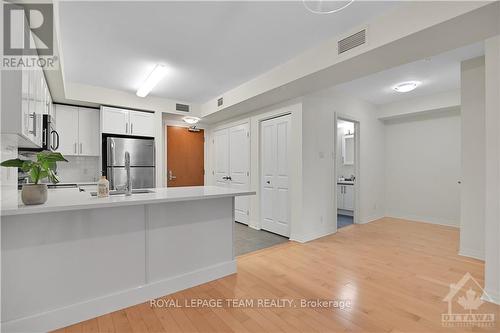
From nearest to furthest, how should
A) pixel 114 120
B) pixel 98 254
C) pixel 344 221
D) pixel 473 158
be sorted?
pixel 98 254
pixel 473 158
pixel 114 120
pixel 344 221

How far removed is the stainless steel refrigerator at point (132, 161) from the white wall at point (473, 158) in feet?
16.6

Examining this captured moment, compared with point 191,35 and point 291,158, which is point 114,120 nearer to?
point 191,35

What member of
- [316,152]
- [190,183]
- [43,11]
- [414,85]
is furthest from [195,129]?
[414,85]

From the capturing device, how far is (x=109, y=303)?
197 cm

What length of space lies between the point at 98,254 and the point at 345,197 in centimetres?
542

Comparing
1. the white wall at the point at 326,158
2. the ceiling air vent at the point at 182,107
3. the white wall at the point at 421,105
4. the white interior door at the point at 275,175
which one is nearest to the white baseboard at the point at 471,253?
the white wall at the point at 326,158

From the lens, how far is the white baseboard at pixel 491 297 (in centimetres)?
208

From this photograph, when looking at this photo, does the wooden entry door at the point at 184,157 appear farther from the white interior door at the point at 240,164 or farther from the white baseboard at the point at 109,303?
the white baseboard at the point at 109,303

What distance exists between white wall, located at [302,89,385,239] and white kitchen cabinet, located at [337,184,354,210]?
0.52m

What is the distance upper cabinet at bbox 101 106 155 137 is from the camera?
13.9 feet

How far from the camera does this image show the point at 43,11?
1742 mm

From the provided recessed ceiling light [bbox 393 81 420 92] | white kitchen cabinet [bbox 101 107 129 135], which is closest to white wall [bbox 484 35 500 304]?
recessed ceiling light [bbox 393 81 420 92]

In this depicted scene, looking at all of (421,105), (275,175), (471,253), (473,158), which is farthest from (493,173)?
(421,105)

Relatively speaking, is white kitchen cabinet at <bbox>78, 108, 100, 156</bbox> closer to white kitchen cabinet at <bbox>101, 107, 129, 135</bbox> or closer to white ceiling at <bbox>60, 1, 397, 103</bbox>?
white kitchen cabinet at <bbox>101, 107, 129, 135</bbox>
